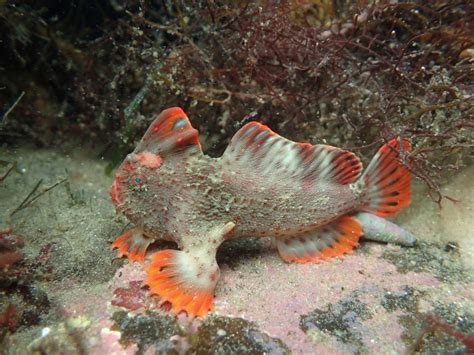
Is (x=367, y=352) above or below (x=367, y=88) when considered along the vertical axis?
below

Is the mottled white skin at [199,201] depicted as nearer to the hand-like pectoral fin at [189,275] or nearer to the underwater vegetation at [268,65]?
the hand-like pectoral fin at [189,275]

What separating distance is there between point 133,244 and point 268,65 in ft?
7.19

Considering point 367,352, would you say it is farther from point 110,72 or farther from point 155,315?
point 110,72

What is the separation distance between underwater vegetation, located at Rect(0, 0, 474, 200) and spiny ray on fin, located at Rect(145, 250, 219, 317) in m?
1.72

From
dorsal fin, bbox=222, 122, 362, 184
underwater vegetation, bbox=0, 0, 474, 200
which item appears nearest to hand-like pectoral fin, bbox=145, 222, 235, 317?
dorsal fin, bbox=222, 122, 362, 184

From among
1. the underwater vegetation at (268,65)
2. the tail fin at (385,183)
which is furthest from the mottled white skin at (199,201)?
the underwater vegetation at (268,65)

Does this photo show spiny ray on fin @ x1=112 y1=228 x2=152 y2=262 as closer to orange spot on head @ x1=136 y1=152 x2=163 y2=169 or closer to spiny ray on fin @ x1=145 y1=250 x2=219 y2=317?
spiny ray on fin @ x1=145 y1=250 x2=219 y2=317

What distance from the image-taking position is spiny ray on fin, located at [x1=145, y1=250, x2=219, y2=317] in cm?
257

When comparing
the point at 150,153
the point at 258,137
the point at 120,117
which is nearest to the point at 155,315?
the point at 150,153

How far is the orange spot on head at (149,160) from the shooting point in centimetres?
297

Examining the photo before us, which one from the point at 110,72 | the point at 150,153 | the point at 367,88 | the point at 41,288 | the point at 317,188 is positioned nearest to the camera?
the point at 41,288

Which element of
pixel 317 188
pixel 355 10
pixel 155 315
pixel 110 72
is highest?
pixel 355 10

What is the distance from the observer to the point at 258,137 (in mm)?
2994

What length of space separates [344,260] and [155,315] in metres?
1.78
